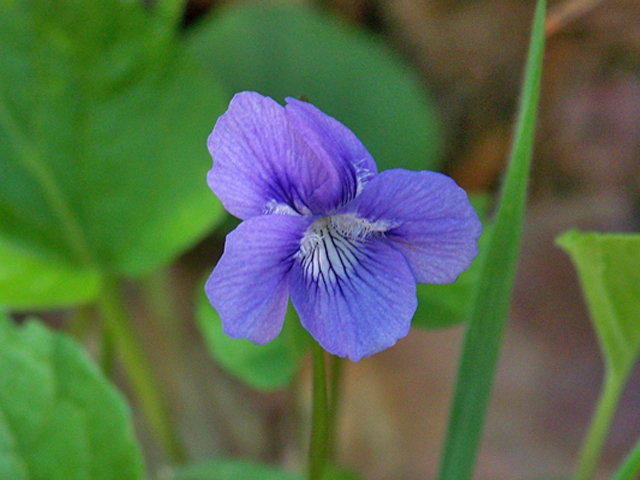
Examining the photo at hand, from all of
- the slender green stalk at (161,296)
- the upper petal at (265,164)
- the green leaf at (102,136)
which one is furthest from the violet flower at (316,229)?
the slender green stalk at (161,296)

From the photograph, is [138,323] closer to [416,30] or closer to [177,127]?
[177,127]

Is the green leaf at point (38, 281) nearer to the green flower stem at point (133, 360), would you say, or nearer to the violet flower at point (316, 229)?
the green flower stem at point (133, 360)

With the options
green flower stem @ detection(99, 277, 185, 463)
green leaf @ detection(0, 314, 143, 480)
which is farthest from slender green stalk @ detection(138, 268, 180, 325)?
green leaf @ detection(0, 314, 143, 480)

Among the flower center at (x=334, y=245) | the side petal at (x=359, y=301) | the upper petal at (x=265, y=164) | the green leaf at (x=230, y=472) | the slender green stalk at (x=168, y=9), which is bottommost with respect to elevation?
the green leaf at (x=230, y=472)

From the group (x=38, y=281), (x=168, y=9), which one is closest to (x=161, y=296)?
(x=38, y=281)

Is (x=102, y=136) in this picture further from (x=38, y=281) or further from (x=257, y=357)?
(x=257, y=357)

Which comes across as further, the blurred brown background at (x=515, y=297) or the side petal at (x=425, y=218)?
the blurred brown background at (x=515, y=297)

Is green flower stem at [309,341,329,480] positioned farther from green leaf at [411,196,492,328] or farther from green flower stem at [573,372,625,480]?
green flower stem at [573,372,625,480]
